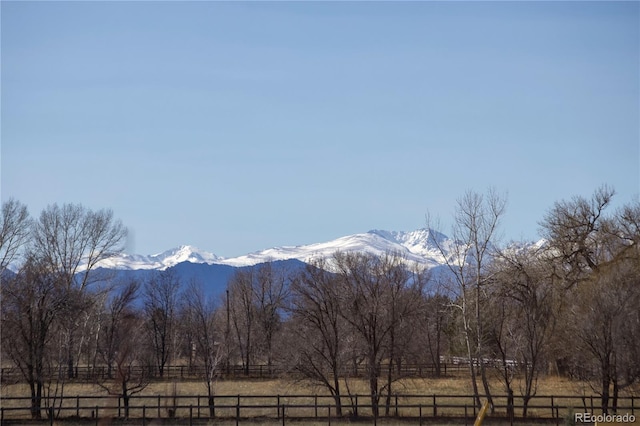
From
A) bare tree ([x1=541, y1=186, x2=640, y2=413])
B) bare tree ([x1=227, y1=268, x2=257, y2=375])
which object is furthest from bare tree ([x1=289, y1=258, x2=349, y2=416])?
bare tree ([x1=227, y1=268, x2=257, y2=375])

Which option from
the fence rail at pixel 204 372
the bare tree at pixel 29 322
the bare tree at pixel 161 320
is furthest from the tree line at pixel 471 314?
the bare tree at pixel 161 320

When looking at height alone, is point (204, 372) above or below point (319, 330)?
below

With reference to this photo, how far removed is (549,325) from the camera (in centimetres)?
3956

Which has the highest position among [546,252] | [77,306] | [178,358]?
[546,252]

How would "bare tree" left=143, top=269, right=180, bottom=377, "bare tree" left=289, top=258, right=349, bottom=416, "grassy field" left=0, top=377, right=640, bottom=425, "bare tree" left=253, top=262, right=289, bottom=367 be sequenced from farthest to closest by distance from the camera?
1. "bare tree" left=253, top=262, right=289, bottom=367
2. "bare tree" left=143, top=269, right=180, bottom=377
3. "bare tree" left=289, top=258, right=349, bottom=416
4. "grassy field" left=0, top=377, right=640, bottom=425

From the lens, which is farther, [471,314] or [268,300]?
[268,300]

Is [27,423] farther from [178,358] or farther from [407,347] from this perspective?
[178,358]

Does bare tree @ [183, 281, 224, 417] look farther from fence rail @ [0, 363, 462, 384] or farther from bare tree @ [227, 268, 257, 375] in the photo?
bare tree @ [227, 268, 257, 375]

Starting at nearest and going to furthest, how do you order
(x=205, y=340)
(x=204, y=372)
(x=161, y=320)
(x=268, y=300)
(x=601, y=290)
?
(x=601, y=290), (x=205, y=340), (x=204, y=372), (x=161, y=320), (x=268, y=300)

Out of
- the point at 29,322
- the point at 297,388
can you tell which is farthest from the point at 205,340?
the point at 29,322

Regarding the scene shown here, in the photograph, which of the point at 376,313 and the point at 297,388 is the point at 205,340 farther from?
the point at 376,313

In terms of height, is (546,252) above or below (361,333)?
above

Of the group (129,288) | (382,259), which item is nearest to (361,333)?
(382,259)

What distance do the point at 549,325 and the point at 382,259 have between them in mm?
12074
